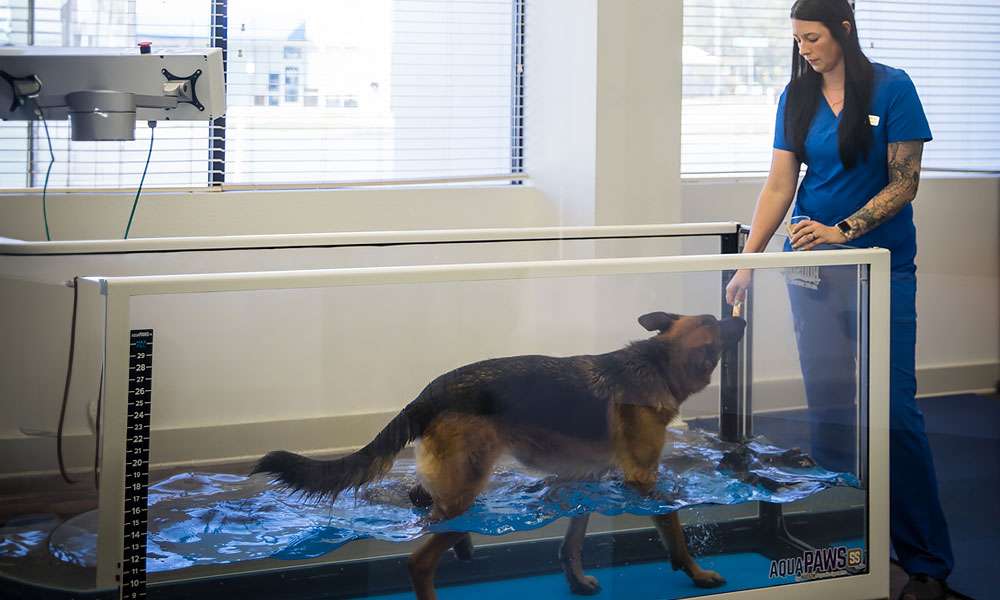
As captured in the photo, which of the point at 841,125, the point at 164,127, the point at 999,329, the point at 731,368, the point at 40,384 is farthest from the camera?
the point at 999,329

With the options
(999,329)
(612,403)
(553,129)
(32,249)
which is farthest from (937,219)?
(32,249)

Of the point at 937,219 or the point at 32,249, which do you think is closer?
the point at 32,249

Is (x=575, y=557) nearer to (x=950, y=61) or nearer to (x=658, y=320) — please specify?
(x=658, y=320)

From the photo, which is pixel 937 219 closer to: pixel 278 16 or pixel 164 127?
pixel 278 16

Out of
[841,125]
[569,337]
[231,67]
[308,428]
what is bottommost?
[308,428]

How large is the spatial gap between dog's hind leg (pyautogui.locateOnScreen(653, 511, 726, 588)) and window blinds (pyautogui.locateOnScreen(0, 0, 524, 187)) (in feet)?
5.77

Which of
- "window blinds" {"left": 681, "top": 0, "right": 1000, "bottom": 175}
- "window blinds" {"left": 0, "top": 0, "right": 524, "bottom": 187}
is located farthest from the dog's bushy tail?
"window blinds" {"left": 681, "top": 0, "right": 1000, "bottom": 175}

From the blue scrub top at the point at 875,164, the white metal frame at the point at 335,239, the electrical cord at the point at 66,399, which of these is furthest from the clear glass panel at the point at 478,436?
the white metal frame at the point at 335,239

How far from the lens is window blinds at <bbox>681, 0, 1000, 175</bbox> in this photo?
129 inches

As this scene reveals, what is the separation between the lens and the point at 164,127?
3129 mm

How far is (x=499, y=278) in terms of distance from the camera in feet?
5.71

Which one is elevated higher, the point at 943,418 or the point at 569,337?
the point at 569,337

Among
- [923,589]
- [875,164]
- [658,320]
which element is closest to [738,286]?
[658,320]

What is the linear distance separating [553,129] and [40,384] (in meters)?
2.03
